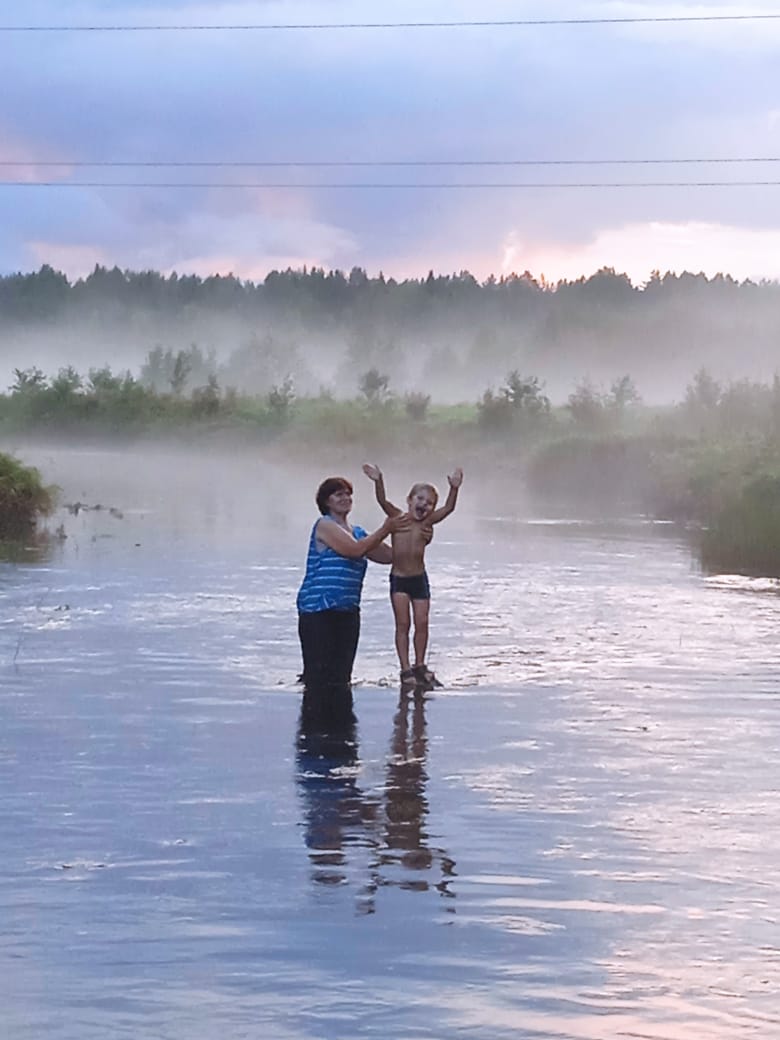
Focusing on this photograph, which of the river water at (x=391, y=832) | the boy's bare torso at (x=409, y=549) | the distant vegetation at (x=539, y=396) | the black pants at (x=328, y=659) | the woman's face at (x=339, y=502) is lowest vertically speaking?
the river water at (x=391, y=832)

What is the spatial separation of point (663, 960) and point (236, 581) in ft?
59.7

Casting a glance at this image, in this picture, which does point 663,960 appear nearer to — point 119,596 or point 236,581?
point 119,596

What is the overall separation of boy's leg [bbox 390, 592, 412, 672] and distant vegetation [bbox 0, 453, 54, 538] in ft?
60.0

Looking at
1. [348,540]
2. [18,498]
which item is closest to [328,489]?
[348,540]

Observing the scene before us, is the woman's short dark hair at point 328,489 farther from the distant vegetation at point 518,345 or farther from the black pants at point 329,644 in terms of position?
the distant vegetation at point 518,345

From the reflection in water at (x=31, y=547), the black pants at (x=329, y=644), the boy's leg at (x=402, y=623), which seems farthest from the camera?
the reflection in water at (x=31, y=547)

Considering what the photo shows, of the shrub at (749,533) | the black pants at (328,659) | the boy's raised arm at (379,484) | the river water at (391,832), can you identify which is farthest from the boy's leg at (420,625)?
the shrub at (749,533)

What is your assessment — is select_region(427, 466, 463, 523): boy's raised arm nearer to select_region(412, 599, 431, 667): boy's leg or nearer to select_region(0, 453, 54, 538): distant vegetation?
select_region(412, 599, 431, 667): boy's leg

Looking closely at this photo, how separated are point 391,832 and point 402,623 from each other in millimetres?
5892

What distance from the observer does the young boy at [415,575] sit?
15.5 meters

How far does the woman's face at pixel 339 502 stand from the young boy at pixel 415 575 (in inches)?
40.9

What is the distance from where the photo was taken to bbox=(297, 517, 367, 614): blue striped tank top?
14.2 metres

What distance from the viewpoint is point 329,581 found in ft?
46.7

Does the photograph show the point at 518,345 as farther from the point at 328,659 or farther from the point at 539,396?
the point at 328,659
